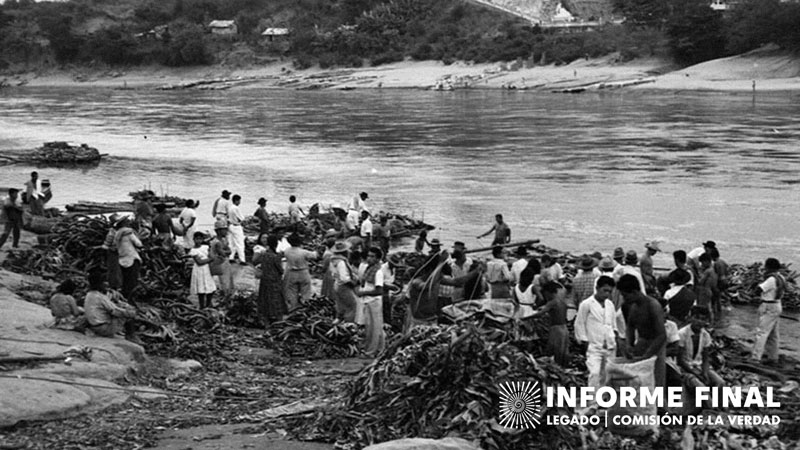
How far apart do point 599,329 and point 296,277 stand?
18.1 ft

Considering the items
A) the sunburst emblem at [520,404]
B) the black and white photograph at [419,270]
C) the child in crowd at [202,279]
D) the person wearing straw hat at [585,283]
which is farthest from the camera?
the child in crowd at [202,279]

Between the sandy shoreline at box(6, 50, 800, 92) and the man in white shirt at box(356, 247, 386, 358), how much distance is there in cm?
5547

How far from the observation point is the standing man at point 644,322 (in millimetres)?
8555

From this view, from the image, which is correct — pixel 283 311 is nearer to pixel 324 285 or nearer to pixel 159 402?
pixel 324 285

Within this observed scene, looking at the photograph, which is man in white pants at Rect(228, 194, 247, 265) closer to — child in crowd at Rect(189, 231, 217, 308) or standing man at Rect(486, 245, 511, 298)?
child in crowd at Rect(189, 231, 217, 308)

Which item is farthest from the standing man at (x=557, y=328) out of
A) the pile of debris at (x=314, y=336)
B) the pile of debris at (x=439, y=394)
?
the pile of debris at (x=314, y=336)

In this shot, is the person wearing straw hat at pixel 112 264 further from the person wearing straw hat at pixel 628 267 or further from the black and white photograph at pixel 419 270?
the person wearing straw hat at pixel 628 267

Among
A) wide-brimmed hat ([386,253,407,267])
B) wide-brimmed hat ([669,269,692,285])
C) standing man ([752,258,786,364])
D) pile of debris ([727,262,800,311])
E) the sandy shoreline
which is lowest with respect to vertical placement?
pile of debris ([727,262,800,311])

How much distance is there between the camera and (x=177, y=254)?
54.8ft

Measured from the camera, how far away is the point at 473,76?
84.4 meters

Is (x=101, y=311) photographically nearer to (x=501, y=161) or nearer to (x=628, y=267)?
(x=628, y=267)

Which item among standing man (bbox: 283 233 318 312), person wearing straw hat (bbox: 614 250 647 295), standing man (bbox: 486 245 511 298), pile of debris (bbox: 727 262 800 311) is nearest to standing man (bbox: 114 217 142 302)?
standing man (bbox: 283 233 318 312)

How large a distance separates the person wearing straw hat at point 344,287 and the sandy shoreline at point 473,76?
54899mm

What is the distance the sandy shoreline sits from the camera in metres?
67.2
